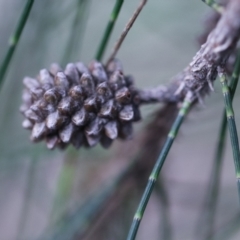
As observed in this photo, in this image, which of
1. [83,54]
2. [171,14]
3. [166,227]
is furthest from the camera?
[83,54]

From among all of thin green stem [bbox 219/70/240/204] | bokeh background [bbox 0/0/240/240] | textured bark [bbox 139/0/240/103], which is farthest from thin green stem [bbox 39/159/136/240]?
thin green stem [bbox 219/70/240/204]

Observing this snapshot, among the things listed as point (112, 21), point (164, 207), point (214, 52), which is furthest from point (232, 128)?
point (164, 207)

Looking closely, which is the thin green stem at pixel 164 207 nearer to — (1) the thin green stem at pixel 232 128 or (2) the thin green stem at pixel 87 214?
(2) the thin green stem at pixel 87 214

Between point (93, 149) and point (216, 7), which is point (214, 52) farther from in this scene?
point (93, 149)

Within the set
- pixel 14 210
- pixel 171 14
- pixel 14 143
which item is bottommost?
pixel 14 210

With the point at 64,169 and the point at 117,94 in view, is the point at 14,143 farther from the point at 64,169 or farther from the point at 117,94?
the point at 117,94

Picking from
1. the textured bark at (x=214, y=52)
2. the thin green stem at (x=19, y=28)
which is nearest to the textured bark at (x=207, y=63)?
the textured bark at (x=214, y=52)

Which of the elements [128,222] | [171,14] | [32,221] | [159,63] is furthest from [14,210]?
[128,222]

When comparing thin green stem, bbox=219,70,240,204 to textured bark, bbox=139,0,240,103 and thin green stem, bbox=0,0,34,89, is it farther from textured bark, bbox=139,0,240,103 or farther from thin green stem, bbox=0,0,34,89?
thin green stem, bbox=0,0,34,89

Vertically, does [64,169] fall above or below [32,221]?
above
